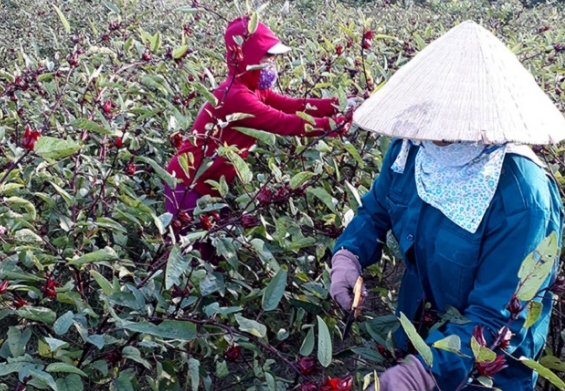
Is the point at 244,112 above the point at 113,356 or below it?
above

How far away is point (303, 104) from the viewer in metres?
2.65

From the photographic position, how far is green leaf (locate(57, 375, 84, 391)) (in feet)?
4.39

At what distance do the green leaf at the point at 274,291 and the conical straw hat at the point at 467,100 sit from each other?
1.21 feet

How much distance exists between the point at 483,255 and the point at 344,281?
39cm

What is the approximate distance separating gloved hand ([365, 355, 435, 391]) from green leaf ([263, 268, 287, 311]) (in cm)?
27

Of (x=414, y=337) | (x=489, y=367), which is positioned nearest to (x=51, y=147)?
(x=414, y=337)

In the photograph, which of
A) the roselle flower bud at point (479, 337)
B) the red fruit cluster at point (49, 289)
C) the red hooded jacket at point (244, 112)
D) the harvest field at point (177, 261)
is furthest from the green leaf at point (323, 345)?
the red hooded jacket at point (244, 112)

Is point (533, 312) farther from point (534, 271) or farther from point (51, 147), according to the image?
point (51, 147)

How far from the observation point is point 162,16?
21.2 ft

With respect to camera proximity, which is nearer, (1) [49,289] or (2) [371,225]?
(1) [49,289]

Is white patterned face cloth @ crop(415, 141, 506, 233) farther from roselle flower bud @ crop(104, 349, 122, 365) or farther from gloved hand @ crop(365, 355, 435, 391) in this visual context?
roselle flower bud @ crop(104, 349, 122, 365)

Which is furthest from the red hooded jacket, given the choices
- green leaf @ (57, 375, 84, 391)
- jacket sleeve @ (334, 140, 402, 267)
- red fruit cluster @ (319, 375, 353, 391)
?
red fruit cluster @ (319, 375, 353, 391)

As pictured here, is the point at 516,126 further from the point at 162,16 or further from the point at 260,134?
the point at 162,16

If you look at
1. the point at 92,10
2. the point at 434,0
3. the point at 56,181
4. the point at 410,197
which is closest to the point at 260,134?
the point at 410,197
